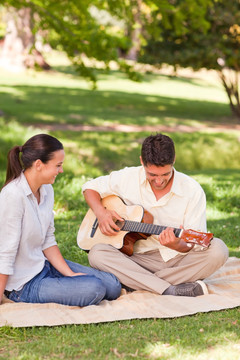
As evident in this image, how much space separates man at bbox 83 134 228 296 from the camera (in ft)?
14.3

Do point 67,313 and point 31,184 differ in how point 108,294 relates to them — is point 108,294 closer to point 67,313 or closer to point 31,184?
point 67,313

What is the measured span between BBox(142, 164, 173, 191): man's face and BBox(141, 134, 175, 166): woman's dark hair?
0.11 feet

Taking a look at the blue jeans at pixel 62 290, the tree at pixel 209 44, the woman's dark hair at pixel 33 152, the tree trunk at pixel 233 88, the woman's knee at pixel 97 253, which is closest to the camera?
the woman's dark hair at pixel 33 152

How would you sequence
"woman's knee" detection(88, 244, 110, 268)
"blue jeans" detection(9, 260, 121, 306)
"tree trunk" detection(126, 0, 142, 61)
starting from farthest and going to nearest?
1. "tree trunk" detection(126, 0, 142, 61)
2. "woman's knee" detection(88, 244, 110, 268)
3. "blue jeans" detection(9, 260, 121, 306)

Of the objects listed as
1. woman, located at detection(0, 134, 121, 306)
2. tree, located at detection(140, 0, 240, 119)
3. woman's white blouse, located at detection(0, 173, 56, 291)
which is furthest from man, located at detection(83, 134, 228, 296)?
tree, located at detection(140, 0, 240, 119)

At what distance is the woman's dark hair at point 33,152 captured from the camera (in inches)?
157

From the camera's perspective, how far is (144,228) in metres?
4.43

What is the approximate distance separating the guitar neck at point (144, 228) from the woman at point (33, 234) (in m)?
0.49

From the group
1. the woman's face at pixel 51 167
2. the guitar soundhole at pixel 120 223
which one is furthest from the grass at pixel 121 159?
the woman's face at pixel 51 167

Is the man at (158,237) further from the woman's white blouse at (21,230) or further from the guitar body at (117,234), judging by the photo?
the woman's white blouse at (21,230)

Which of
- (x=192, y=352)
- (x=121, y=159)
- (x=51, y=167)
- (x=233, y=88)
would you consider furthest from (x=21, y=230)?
(x=233, y=88)

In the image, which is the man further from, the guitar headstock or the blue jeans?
the blue jeans

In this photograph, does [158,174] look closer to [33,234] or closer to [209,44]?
[33,234]

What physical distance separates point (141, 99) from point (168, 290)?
18.0 m
